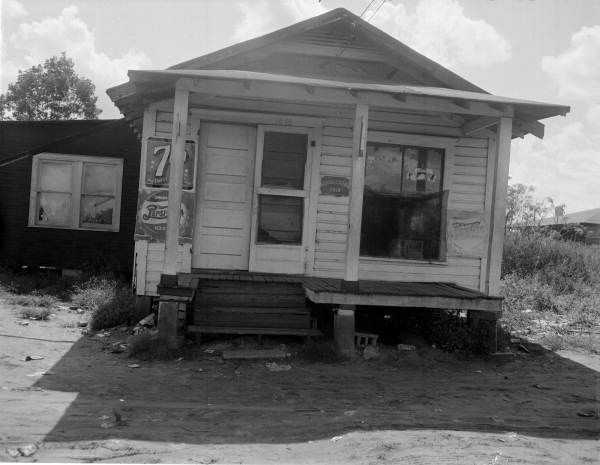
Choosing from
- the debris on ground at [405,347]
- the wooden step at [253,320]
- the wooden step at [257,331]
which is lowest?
the debris on ground at [405,347]

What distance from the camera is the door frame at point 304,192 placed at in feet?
27.8

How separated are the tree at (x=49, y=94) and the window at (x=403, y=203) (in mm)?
23754

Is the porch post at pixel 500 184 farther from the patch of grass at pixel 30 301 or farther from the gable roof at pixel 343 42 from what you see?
the patch of grass at pixel 30 301

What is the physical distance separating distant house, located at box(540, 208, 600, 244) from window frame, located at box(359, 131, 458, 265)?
21757 millimetres

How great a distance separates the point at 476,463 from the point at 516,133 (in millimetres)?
6140

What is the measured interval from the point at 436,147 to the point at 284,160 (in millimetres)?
2339

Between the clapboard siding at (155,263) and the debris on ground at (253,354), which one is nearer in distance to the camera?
the debris on ground at (253,354)

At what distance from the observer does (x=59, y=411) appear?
4.87 m

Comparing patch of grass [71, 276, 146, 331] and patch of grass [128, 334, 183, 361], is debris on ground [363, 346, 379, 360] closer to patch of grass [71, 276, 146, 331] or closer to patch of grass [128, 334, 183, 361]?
patch of grass [128, 334, 183, 361]

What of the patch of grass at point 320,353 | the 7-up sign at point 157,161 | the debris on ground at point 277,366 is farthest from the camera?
the 7-up sign at point 157,161

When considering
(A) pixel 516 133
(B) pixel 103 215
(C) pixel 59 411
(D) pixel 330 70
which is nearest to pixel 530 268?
(A) pixel 516 133

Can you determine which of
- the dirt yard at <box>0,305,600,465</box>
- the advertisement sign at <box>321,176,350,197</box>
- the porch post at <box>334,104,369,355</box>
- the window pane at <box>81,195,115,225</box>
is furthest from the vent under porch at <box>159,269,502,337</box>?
the window pane at <box>81,195,115,225</box>

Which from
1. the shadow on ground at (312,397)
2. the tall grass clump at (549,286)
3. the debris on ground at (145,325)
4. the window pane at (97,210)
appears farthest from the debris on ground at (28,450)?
the window pane at (97,210)

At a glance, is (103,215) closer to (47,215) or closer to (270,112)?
(47,215)
